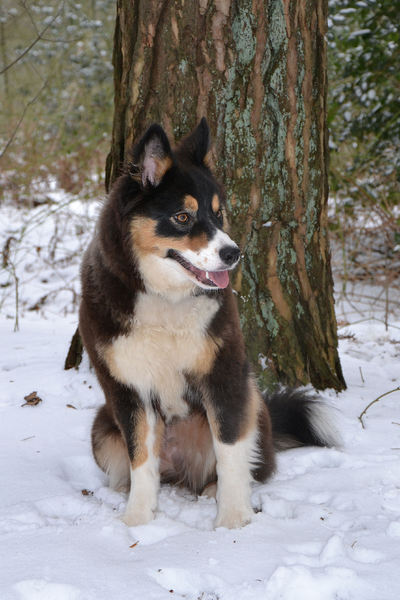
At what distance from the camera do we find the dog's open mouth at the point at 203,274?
2.43m

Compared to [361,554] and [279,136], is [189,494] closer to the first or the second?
[361,554]

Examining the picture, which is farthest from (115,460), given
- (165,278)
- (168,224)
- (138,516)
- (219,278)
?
(168,224)

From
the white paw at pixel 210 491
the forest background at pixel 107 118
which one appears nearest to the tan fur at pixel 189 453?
the white paw at pixel 210 491

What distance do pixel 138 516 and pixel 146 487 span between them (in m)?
0.14

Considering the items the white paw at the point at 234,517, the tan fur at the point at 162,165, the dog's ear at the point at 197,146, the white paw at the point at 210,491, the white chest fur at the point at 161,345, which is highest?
the dog's ear at the point at 197,146

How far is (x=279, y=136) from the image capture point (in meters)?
3.33

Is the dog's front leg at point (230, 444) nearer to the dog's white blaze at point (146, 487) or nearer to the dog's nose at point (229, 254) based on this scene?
the dog's white blaze at point (146, 487)

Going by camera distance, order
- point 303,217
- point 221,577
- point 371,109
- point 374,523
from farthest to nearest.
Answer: point 371,109, point 303,217, point 374,523, point 221,577

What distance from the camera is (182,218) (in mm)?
2432

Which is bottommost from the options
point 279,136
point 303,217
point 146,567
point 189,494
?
point 189,494

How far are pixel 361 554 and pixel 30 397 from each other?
2.35 meters

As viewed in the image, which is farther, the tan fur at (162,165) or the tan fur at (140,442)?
the tan fur at (140,442)

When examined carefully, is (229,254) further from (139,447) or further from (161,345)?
(139,447)

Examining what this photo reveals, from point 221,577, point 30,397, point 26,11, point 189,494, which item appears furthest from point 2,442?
point 26,11
